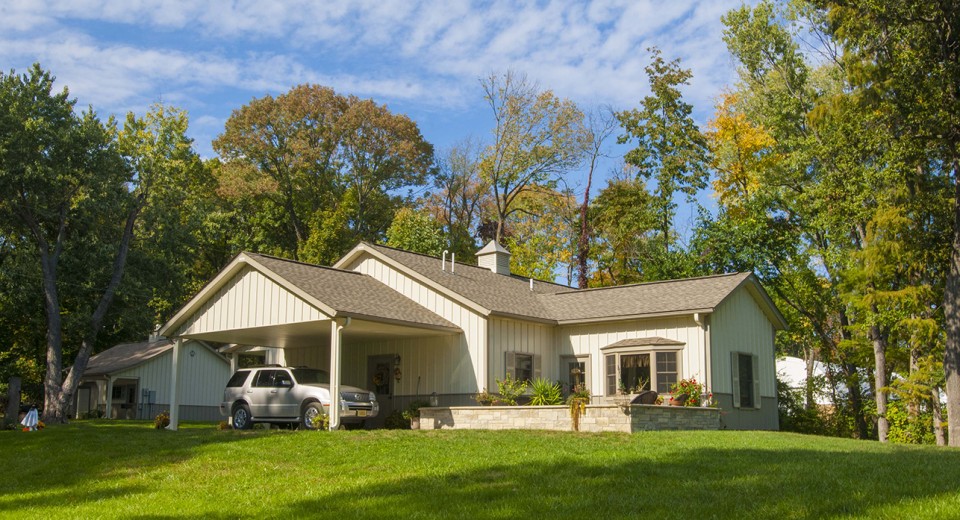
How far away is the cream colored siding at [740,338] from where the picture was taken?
2248 cm

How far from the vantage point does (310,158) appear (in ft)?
146

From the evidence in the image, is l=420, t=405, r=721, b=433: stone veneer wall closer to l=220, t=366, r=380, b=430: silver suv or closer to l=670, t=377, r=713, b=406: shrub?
l=670, t=377, r=713, b=406: shrub

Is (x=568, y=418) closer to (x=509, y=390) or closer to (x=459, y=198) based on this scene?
(x=509, y=390)

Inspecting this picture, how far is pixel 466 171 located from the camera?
47.8 m

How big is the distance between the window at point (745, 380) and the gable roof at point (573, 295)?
6.18 ft

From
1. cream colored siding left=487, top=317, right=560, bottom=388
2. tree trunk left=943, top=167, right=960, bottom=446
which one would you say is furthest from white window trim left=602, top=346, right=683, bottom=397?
tree trunk left=943, top=167, right=960, bottom=446

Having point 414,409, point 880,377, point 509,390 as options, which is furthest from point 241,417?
point 880,377

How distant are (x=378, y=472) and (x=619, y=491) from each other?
141 inches

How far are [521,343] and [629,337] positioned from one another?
113 inches

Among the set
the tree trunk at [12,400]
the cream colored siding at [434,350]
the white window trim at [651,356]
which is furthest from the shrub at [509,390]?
the tree trunk at [12,400]

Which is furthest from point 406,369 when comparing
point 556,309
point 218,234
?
point 218,234

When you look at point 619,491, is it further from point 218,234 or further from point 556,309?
point 218,234

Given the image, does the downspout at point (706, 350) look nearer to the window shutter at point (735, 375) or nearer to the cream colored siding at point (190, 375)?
the window shutter at point (735, 375)

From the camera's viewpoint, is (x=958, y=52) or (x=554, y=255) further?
(x=554, y=255)
